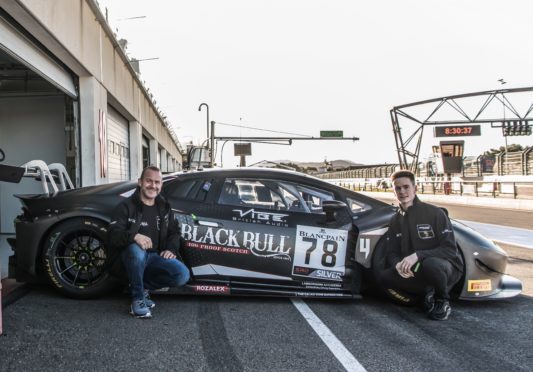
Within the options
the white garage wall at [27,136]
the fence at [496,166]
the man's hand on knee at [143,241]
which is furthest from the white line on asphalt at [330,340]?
the fence at [496,166]

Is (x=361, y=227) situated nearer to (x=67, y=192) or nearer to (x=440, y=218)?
(x=440, y=218)

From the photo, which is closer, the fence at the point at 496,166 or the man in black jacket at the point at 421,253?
the man in black jacket at the point at 421,253

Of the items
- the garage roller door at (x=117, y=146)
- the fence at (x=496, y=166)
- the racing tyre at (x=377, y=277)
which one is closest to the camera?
the racing tyre at (x=377, y=277)

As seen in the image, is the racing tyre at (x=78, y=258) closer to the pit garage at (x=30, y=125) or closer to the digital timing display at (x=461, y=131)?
the pit garage at (x=30, y=125)

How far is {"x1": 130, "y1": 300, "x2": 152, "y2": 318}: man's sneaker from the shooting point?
3.74 metres

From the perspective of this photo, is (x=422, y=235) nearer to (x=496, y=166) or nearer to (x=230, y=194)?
(x=230, y=194)

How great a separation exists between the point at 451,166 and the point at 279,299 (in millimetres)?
28585

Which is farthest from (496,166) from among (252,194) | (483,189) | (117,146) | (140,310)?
(140,310)

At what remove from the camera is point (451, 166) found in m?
30.2

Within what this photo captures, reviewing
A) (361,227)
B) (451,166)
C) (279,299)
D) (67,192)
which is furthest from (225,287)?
(451,166)

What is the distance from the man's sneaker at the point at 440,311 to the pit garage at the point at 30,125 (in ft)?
23.7

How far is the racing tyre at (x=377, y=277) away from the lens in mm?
4145

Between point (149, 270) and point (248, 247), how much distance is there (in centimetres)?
91

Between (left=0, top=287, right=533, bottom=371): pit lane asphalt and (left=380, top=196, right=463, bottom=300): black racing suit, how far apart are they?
0.29 metres
